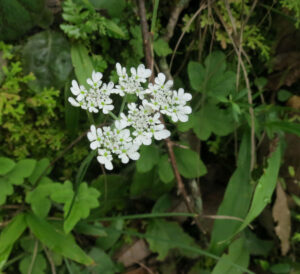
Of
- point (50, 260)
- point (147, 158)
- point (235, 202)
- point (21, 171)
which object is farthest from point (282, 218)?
point (21, 171)

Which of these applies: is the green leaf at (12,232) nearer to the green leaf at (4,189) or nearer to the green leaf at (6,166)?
the green leaf at (4,189)

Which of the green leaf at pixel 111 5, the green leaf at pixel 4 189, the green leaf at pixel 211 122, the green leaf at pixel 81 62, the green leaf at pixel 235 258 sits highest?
the green leaf at pixel 111 5

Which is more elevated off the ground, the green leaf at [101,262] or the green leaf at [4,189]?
the green leaf at [4,189]

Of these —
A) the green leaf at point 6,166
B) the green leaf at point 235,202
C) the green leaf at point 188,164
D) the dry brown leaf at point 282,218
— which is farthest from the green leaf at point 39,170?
the dry brown leaf at point 282,218

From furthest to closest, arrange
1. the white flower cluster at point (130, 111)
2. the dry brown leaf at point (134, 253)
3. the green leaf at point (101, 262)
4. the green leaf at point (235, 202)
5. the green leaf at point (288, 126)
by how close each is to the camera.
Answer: the dry brown leaf at point (134, 253) → the green leaf at point (101, 262) → the green leaf at point (235, 202) → the green leaf at point (288, 126) → the white flower cluster at point (130, 111)

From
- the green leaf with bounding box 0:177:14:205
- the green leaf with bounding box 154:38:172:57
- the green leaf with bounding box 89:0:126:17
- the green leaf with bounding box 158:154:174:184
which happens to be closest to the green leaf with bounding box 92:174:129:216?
the green leaf with bounding box 158:154:174:184

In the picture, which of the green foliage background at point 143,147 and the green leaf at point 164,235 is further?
the green leaf at point 164,235
